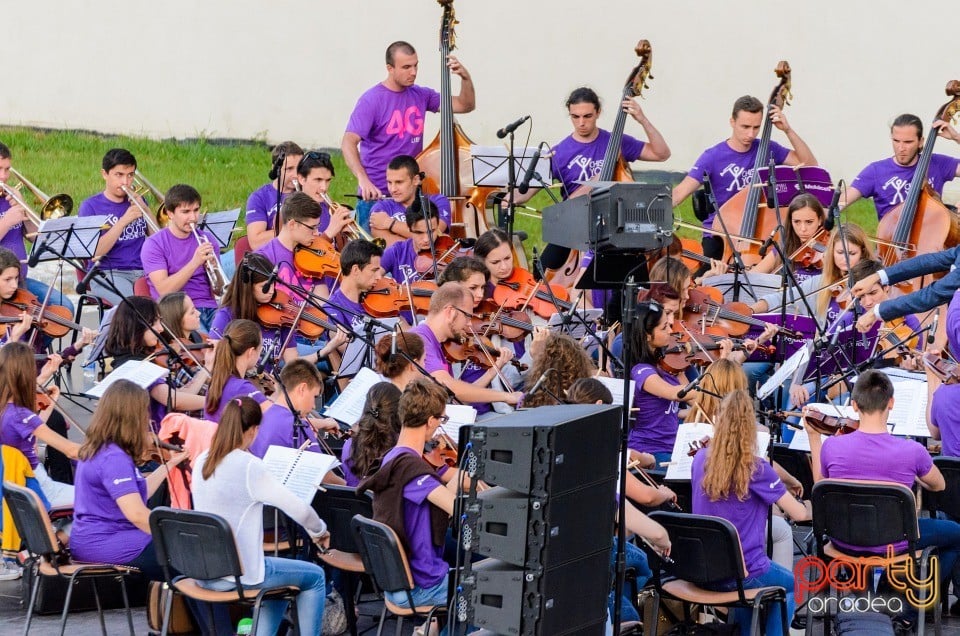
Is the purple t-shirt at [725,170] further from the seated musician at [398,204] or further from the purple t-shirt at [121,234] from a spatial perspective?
the purple t-shirt at [121,234]

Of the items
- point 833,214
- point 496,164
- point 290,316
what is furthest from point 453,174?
point 833,214

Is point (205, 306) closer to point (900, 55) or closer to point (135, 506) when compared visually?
point (135, 506)

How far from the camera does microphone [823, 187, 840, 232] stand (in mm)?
9250

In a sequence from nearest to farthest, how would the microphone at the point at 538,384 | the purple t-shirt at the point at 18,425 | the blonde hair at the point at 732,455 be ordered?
the blonde hair at the point at 732,455 < the purple t-shirt at the point at 18,425 < the microphone at the point at 538,384

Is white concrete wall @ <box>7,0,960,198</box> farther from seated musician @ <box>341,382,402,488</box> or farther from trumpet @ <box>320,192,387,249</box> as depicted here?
seated musician @ <box>341,382,402,488</box>

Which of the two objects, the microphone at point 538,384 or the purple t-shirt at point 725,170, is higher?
the purple t-shirt at point 725,170

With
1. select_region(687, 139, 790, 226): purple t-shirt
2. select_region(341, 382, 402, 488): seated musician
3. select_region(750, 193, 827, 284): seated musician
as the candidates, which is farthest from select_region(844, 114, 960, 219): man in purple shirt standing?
select_region(341, 382, 402, 488): seated musician

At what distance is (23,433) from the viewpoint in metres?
7.00

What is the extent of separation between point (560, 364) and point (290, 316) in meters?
2.10

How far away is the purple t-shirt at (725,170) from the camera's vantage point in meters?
11.5

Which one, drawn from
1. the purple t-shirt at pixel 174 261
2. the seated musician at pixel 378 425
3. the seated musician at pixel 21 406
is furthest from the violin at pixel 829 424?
the purple t-shirt at pixel 174 261

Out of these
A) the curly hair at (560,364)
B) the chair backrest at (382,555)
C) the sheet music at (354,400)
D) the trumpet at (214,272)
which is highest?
the trumpet at (214,272)

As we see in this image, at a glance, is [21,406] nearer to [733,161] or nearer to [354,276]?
[354,276]

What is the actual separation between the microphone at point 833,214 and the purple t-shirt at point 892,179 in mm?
1216
